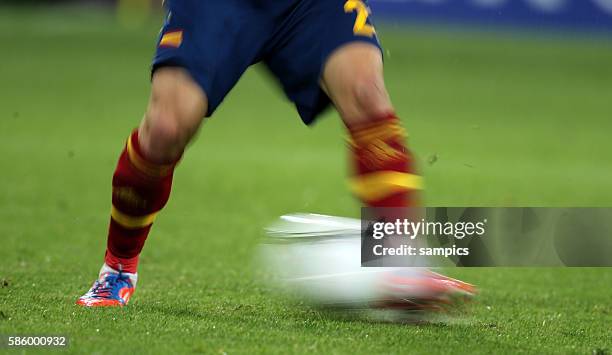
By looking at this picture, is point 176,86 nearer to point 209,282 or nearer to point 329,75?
point 329,75

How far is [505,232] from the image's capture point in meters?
4.97

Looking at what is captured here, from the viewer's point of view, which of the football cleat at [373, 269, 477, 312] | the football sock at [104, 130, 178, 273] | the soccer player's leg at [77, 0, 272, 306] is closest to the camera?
the football cleat at [373, 269, 477, 312]

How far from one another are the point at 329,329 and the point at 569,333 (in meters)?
0.84

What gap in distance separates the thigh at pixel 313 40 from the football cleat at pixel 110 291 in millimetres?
861

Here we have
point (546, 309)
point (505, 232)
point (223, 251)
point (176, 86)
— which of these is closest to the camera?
point (176, 86)

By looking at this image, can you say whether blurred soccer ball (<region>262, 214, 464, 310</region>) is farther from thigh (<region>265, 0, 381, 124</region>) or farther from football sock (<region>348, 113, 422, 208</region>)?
thigh (<region>265, 0, 381, 124</region>)

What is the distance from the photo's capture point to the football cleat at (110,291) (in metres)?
3.49

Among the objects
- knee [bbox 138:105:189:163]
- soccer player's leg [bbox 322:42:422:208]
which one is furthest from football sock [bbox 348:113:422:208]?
knee [bbox 138:105:189:163]

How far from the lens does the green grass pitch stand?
10.5 feet

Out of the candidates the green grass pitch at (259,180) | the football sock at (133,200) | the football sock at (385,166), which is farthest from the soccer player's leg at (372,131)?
the football sock at (133,200)

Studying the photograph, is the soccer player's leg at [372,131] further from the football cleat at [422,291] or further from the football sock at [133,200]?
the football sock at [133,200]

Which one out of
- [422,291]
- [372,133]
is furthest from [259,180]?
[422,291]

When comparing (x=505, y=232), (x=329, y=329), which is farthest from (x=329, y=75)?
(x=505, y=232)

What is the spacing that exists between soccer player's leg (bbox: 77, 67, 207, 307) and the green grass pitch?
174 mm
